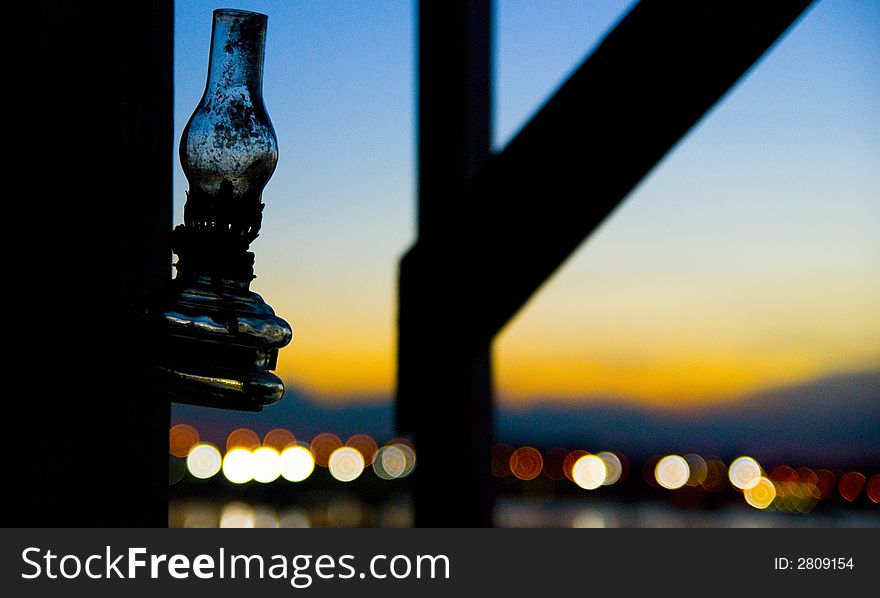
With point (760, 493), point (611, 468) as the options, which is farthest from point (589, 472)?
point (760, 493)

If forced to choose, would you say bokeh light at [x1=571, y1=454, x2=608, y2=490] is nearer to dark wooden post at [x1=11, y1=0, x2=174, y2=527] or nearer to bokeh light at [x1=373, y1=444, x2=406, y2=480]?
bokeh light at [x1=373, y1=444, x2=406, y2=480]

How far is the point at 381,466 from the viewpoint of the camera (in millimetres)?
93125

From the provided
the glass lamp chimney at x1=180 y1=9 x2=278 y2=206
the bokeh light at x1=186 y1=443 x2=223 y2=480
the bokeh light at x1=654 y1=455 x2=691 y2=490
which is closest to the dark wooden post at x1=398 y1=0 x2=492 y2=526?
the glass lamp chimney at x1=180 y1=9 x2=278 y2=206

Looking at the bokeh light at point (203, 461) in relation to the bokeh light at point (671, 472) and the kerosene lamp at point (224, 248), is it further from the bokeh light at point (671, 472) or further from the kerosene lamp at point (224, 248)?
the kerosene lamp at point (224, 248)

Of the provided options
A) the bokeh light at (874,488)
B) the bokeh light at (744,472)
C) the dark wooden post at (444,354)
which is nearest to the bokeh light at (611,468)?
the bokeh light at (744,472)

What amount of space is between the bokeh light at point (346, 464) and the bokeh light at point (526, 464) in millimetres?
9772

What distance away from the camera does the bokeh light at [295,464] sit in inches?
3164

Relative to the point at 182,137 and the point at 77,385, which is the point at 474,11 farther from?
the point at 77,385

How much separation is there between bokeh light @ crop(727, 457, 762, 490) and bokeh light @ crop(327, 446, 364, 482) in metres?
23.3

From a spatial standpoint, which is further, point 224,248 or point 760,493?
point 760,493

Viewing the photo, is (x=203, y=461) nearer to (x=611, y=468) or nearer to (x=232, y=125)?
(x=611, y=468)

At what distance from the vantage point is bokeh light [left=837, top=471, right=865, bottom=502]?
59362mm

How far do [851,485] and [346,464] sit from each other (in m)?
33.2

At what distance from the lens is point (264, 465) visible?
77.6 metres
